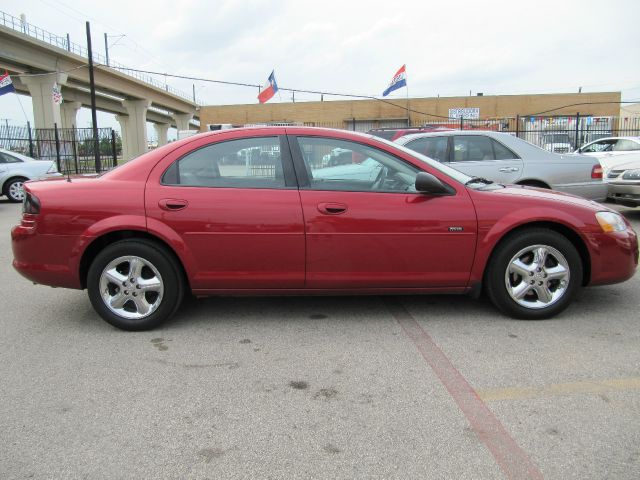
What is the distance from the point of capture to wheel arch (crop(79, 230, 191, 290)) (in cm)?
405

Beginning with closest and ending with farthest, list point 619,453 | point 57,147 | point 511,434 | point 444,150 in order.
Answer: point 619,453 → point 511,434 → point 444,150 → point 57,147

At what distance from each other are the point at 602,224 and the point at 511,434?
2.33m

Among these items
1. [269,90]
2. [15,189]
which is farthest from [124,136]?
[15,189]

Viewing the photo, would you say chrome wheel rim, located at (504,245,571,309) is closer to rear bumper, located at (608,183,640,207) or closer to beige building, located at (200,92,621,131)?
rear bumper, located at (608,183,640,207)

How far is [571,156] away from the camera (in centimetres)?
794

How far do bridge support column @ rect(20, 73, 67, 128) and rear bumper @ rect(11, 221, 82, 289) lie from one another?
37.9 metres

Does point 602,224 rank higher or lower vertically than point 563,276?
higher

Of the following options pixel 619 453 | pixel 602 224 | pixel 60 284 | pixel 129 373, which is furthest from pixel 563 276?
pixel 60 284

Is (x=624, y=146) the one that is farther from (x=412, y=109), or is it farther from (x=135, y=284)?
(x=412, y=109)

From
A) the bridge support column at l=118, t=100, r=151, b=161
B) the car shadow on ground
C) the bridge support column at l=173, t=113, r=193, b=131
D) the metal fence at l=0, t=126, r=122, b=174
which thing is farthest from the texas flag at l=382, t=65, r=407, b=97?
the bridge support column at l=173, t=113, r=193, b=131

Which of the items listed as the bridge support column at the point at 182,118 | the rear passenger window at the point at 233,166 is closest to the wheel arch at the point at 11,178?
the rear passenger window at the point at 233,166

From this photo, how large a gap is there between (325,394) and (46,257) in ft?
8.19

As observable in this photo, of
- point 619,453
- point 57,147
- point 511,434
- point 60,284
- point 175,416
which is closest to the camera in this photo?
point 619,453

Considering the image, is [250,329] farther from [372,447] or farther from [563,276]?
[563,276]
